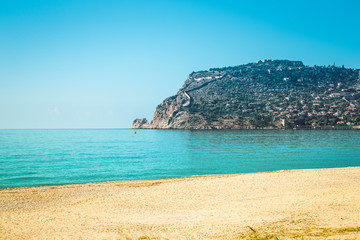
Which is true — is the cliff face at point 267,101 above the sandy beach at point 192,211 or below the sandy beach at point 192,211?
above

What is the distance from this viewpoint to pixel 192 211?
11.3m

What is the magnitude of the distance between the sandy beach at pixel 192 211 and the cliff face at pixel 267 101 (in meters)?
117

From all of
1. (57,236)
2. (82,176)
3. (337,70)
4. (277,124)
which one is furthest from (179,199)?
(337,70)

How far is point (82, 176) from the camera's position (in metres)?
23.0

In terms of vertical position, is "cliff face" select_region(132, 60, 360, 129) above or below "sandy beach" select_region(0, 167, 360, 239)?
above

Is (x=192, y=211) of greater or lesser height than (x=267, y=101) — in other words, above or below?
below

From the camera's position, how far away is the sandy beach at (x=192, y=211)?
332 inches

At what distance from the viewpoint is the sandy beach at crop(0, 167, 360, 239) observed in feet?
27.7

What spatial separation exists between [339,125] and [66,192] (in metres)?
129

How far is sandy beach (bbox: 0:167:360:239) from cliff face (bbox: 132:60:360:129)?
383 feet

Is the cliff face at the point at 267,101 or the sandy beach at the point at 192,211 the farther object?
the cliff face at the point at 267,101

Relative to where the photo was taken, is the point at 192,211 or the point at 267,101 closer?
the point at 192,211

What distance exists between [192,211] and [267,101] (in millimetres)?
148551

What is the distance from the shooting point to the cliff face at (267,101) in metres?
127
